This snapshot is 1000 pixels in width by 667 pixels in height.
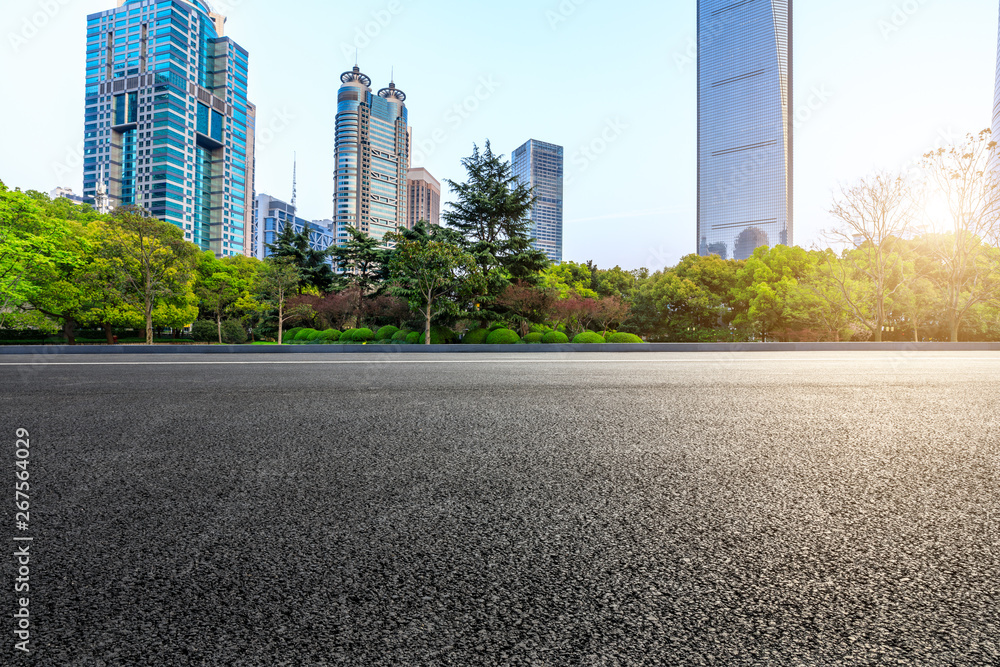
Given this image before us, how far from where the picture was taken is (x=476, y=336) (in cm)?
2111

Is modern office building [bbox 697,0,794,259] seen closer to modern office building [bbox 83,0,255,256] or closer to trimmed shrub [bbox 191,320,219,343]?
trimmed shrub [bbox 191,320,219,343]

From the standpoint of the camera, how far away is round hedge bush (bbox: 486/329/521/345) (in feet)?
65.8

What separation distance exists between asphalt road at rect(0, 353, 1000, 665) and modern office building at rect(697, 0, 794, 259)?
9612 cm

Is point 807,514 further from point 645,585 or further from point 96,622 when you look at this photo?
point 96,622

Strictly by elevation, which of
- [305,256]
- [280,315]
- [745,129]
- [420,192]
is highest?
[420,192]

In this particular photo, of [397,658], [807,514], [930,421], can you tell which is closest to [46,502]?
[397,658]

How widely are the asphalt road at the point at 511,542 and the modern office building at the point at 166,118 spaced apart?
124355 mm

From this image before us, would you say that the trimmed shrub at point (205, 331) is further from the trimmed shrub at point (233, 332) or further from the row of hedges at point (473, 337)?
the row of hedges at point (473, 337)

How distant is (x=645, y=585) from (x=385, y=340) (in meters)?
22.8

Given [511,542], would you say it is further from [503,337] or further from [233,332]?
[233,332]

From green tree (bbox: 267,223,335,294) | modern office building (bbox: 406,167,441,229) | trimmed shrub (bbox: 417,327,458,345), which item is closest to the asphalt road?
trimmed shrub (bbox: 417,327,458,345)

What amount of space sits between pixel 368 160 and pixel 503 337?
13395 centimetres

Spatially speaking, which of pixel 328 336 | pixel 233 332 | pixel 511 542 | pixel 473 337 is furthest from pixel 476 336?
pixel 233 332

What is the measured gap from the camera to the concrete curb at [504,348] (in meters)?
14.7
